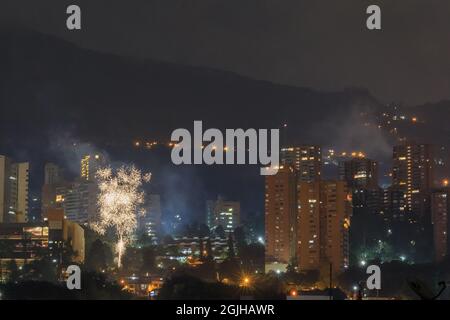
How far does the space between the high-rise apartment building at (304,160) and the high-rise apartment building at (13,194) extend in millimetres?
9303

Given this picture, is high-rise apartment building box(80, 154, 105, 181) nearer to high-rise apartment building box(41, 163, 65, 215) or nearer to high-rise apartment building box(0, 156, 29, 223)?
high-rise apartment building box(41, 163, 65, 215)

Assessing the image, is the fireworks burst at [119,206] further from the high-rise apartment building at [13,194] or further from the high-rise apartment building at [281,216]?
the high-rise apartment building at [281,216]

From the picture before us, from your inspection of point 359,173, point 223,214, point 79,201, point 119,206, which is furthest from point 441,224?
point 119,206

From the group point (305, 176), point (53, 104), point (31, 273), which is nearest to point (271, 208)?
point (305, 176)

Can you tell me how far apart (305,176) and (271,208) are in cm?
202

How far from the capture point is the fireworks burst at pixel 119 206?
22.1m

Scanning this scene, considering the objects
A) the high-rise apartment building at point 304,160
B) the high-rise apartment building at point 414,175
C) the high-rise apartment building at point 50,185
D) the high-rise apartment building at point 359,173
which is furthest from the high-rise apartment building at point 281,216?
the high-rise apartment building at point 50,185

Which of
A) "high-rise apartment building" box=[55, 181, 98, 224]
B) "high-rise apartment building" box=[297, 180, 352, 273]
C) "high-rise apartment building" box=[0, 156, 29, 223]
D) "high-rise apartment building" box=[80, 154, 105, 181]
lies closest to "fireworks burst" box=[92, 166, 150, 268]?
"high-rise apartment building" box=[55, 181, 98, 224]

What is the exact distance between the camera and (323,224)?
28.3 meters

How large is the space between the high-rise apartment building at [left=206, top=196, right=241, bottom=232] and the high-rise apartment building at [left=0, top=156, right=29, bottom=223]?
7.42 meters

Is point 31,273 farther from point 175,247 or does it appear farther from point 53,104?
point 53,104
